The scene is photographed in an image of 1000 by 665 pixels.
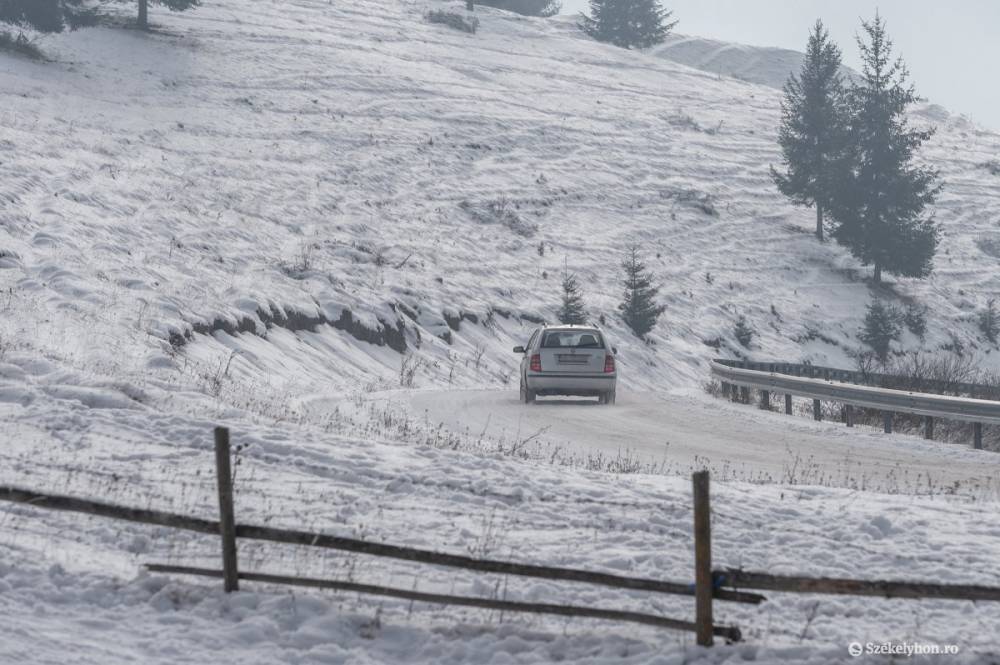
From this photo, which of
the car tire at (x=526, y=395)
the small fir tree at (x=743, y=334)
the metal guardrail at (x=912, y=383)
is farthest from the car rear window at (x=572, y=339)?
the small fir tree at (x=743, y=334)

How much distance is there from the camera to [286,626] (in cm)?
750

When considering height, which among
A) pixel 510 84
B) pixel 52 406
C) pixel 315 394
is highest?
pixel 510 84

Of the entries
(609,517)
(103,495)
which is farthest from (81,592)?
(609,517)

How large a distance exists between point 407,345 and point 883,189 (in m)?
30.5

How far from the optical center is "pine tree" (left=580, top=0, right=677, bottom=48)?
3575 inches

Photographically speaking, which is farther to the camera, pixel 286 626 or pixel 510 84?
pixel 510 84

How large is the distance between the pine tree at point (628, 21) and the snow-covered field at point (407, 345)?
2120 centimetres

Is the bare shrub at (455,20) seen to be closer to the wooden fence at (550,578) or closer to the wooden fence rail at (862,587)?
the wooden fence at (550,578)

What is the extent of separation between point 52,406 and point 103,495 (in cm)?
315

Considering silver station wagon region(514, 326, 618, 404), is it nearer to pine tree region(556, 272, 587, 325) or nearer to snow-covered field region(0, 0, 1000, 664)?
snow-covered field region(0, 0, 1000, 664)

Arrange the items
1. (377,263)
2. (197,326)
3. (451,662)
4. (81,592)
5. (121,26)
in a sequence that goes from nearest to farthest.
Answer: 1. (451,662)
2. (81,592)
3. (197,326)
4. (377,263)
5. (121,26)

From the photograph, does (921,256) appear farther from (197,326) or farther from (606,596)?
(606,596)

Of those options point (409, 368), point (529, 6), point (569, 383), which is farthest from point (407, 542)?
point (529, 6)

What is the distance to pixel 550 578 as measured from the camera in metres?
7.49
